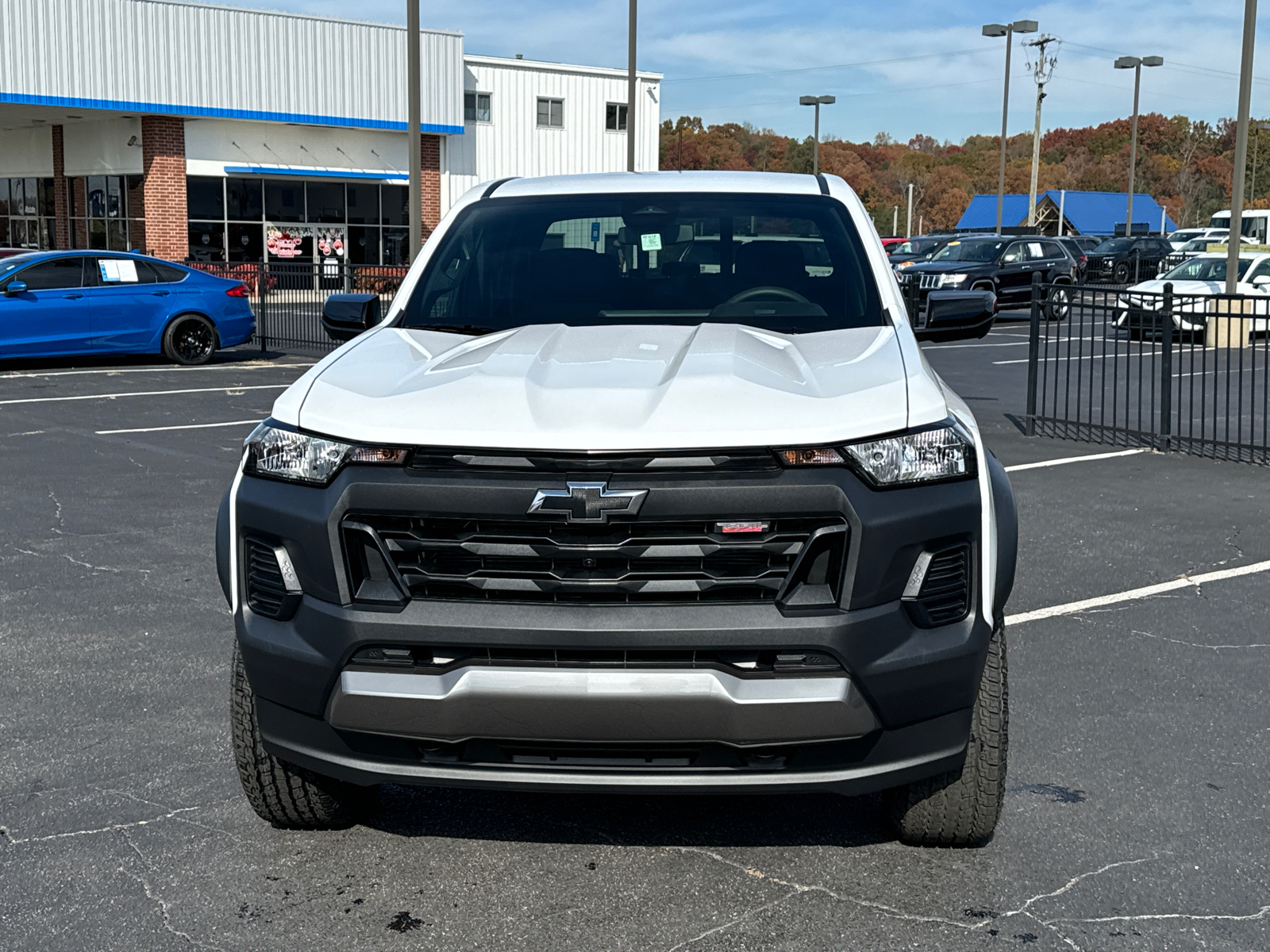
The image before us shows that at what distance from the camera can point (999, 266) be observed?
94.7 feet

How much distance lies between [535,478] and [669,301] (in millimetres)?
1663

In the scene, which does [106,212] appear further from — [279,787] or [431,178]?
[279,787]

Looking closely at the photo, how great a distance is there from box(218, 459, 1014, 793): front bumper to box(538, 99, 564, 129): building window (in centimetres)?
4487

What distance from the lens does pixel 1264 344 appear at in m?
12.7

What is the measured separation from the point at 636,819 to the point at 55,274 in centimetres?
1608

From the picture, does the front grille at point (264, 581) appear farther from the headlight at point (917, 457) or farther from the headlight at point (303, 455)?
the headlight at point (917, 457)

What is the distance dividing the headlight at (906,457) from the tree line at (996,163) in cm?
11217

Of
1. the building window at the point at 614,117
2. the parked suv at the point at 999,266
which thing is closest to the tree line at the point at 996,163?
the building window at the point at 614,117

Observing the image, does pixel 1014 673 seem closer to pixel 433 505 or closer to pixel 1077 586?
pixel 1077 586

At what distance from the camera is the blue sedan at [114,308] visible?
17922 mm

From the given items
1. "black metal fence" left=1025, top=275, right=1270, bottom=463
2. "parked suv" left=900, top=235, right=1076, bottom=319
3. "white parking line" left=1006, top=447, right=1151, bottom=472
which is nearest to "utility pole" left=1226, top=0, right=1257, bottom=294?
"parked suv" left=900, top=235, right=1076, bottom=319

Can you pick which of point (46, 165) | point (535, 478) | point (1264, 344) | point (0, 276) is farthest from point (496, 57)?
point (535, 478)

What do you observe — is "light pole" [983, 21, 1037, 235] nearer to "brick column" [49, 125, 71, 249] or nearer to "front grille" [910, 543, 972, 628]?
"brick column" [49, 125, 71, 249]

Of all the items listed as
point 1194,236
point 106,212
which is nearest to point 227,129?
point 106,212
